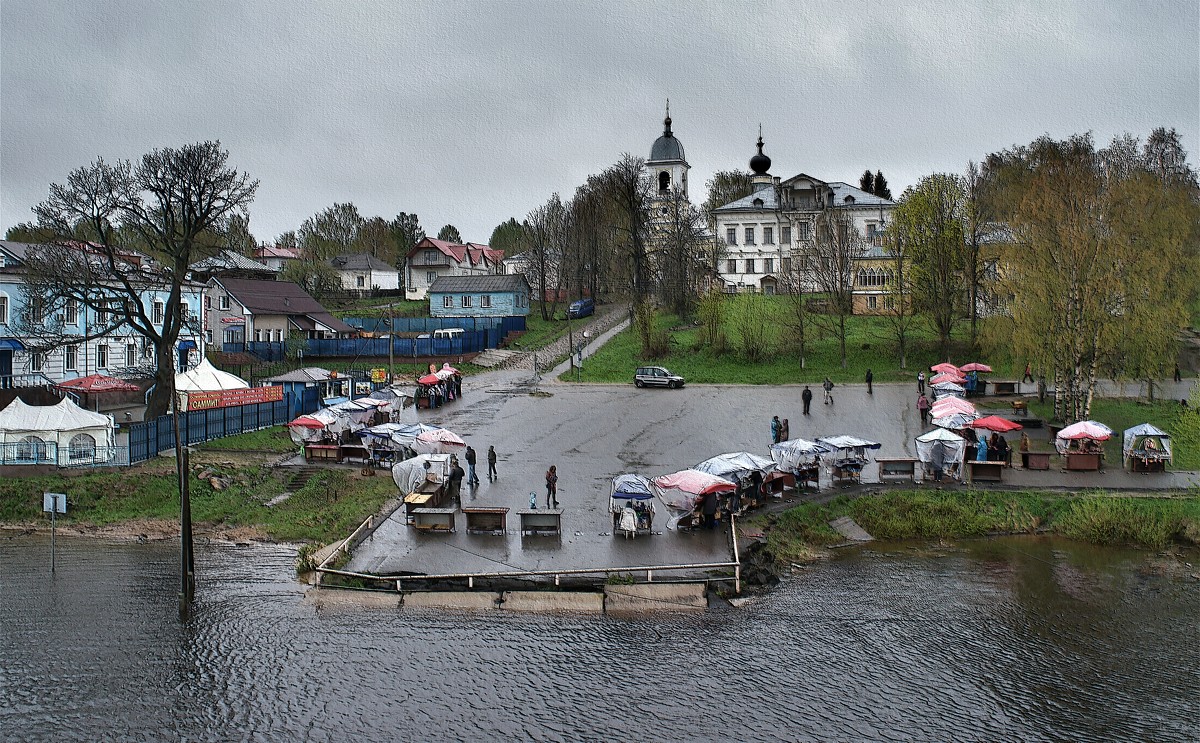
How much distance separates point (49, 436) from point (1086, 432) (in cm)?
3589

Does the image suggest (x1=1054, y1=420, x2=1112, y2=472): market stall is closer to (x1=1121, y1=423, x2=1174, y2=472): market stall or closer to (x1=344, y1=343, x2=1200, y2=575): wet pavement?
(x1=344, y1=343, x2=1200, y2=575): wet pavement

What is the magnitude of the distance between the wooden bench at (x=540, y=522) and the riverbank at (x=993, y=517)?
5.67 metres

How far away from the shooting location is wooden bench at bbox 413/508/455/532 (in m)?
27.4

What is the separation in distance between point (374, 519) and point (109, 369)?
35386 millimetres

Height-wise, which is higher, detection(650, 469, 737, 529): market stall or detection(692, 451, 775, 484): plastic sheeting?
detection(692, 451, 775, 484): plastic sheeting

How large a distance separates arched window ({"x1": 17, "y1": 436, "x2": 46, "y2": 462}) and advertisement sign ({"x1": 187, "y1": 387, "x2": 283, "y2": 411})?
5942 millimetres

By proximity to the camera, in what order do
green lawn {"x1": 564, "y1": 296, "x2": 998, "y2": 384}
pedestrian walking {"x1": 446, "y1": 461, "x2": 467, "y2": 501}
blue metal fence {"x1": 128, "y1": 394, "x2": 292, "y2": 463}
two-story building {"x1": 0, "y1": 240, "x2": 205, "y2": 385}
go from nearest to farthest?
1. pedestrian walking {"x1": 446, "y1": 461, "x2": 467, "y2": 501}
2. blue metal fence {"x1": 128, "y1": 394, "x2": 292, "y2": 463}
3. two-story building {"x1": 0, "y1": 240, "x2": 205, "y2": 385}
4. green lawn {"x1": 564, "y1": 296, "x2": 998, "y2": 384}

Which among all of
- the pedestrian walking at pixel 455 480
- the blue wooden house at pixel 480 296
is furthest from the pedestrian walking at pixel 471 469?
the blue wooden house at pixel 480 296

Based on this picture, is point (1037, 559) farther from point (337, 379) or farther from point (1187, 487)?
point (337, 379)

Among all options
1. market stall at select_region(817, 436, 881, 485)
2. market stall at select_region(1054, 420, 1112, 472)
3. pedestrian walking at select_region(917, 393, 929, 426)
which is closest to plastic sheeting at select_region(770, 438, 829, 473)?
market stall at select_region(817, 436, 881, 485)

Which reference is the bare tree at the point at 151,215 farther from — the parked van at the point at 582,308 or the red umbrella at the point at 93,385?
the parked van at the point at 582,308

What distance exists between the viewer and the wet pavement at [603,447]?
25375 mm

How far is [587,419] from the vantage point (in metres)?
45.6

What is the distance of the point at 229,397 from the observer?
42312mm
